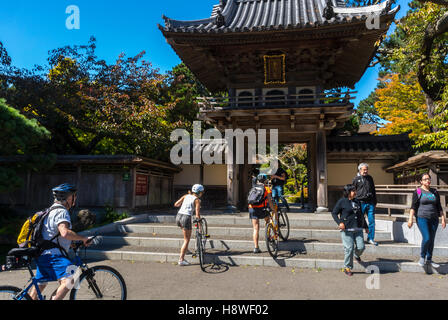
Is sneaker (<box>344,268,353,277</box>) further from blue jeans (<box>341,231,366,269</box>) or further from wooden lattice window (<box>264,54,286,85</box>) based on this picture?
wooden lattice window (<box>264,54,286,85</box>)

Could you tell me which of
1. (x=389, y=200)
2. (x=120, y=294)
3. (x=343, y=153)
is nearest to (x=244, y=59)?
(x=343, y=153)

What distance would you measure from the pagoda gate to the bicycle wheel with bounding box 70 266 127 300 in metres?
8.70

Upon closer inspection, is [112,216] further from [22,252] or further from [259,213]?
[22,252]

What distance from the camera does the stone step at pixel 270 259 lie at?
660cm

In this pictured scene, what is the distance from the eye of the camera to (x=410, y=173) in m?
12.5

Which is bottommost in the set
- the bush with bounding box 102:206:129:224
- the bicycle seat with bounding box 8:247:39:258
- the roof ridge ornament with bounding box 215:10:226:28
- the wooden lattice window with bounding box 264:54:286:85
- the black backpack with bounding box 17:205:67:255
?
the bush with bounding box 102:206:129:224

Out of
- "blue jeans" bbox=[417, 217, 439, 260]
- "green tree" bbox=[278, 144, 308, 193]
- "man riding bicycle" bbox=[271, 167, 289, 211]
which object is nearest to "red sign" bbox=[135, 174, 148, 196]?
"man riding bicycle" bbox=[271, 167, 289, 211]

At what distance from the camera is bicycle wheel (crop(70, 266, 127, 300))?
3861mm

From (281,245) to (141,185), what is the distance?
755cm

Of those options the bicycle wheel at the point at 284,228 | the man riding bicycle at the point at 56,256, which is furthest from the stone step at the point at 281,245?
the man riding bicycle at the point at 56,256

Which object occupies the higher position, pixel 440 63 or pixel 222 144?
pixel 440 63
